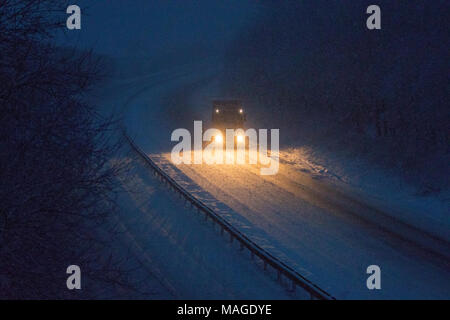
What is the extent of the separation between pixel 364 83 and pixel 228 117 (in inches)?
365

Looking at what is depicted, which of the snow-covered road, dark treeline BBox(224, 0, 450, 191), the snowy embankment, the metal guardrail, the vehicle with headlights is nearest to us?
the metal guardrail

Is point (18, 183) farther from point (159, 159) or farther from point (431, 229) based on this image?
point (159, 159)

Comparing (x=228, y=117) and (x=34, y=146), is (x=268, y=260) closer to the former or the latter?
(x=34, y=146)

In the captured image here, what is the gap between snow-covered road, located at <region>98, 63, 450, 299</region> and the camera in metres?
7.44

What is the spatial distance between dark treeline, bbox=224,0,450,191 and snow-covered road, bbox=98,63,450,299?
164 inches

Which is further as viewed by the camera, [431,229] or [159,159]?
[159,159]

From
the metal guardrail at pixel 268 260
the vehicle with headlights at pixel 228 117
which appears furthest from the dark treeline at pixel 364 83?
the metal guardrail at pixel 268 260

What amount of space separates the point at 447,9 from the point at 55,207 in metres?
22.1

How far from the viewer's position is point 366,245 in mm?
8953

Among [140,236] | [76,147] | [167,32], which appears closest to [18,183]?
[76,147]

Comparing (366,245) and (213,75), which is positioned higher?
(213,75)

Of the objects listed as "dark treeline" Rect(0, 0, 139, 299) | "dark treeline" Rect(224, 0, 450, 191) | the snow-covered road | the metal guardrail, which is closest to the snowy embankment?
the metal guardrail

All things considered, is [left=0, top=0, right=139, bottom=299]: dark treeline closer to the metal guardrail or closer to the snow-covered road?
the metal guardrail

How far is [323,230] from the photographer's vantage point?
385 inches
